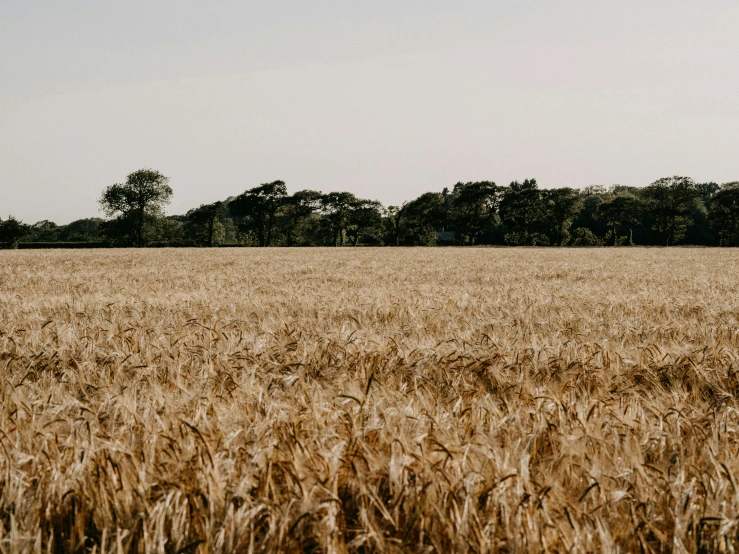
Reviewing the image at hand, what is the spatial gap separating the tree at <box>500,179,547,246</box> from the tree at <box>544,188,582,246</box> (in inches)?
78.0

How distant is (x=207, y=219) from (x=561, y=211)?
223 ft

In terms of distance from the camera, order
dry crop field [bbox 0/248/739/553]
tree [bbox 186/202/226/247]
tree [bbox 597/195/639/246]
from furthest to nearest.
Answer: tree [bbox 186/202/226/247], tree [bbox 597/195/639/246], dry crop field [bbox 0/248/739/553]

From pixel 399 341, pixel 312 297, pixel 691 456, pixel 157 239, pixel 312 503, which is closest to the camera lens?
pixel 312 503

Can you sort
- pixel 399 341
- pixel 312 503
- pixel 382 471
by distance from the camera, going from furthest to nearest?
pixel 399 341, pixel 382 471, pixel 312 503

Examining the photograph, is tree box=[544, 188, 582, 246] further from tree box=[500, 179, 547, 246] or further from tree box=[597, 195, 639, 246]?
tree box=[597, 195, 639, 246]

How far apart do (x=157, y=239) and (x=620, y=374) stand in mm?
91021

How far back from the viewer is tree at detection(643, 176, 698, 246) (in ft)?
269

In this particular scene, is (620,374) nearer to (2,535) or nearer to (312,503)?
(312,503)

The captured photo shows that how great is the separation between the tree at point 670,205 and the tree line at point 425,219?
178 millimetres

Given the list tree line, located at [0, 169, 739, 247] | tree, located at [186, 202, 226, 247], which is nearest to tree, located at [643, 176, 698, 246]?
tree line, located at [0, 169, 739, 247]

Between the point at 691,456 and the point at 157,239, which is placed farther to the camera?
the point at 157,239

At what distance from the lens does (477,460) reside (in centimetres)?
160

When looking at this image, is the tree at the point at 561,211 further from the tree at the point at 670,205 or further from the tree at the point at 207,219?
the tree at the point at 207,219

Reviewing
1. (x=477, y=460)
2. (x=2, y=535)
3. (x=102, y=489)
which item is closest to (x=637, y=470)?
(x=477, y=460)
